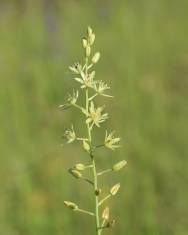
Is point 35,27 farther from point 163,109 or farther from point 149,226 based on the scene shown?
point 149,226

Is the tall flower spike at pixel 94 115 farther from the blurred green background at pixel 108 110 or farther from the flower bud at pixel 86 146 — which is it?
the blurred green background at pixel 108 110

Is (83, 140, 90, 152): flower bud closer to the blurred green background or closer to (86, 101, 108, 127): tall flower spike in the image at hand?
(86, 101, 108, 127): tall flower spike

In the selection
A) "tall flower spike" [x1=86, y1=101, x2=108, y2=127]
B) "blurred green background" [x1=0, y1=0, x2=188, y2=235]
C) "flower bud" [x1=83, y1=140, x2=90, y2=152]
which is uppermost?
"blurred green background" [x1=0, y1=0, x2=188, y2=235]

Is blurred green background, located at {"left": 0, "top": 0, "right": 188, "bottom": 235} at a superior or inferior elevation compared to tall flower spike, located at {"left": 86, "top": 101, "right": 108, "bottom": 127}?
superior

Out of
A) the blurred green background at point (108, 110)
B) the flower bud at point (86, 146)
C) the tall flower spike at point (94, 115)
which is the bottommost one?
the flower bud at point (86, 146)

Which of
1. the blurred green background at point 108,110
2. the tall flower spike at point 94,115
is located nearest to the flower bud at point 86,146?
the tall flower spike at point 94,115

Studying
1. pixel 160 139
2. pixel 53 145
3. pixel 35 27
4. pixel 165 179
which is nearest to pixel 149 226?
pixel 165 179

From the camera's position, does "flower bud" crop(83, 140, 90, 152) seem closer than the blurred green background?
Yes

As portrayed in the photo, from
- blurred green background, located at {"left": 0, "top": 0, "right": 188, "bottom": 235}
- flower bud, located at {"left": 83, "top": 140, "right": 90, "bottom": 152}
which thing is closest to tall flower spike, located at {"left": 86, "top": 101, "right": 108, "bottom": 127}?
flower bud, located at {"left": 83, "top": 140, "right": 90, "bottom": 152}
